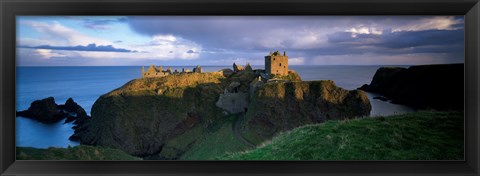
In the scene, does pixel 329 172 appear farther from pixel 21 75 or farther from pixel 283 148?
pixel 21 75

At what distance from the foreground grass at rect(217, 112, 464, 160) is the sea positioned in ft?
4.07

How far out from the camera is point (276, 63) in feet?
38.4

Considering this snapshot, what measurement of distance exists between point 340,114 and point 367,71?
28.2 ft

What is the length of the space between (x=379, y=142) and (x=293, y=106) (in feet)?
40.9

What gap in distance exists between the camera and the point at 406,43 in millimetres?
5977

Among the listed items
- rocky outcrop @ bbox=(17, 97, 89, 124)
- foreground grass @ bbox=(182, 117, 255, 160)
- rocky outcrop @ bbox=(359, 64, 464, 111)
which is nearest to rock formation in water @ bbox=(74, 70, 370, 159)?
foreground grass @ bbox=(182, 117, 255, 160)

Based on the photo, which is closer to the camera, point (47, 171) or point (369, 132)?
point (47, 171)

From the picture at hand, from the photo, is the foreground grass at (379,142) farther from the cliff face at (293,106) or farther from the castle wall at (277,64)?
the cliff face at (293,106)

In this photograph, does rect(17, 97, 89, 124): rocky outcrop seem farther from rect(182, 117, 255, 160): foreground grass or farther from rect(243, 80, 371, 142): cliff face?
rect(243, 80, 371, 142): cliff face

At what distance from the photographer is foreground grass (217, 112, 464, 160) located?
3371mm

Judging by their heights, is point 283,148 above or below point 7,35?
below

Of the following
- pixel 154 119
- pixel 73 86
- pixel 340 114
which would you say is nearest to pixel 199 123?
pixel 154 119
